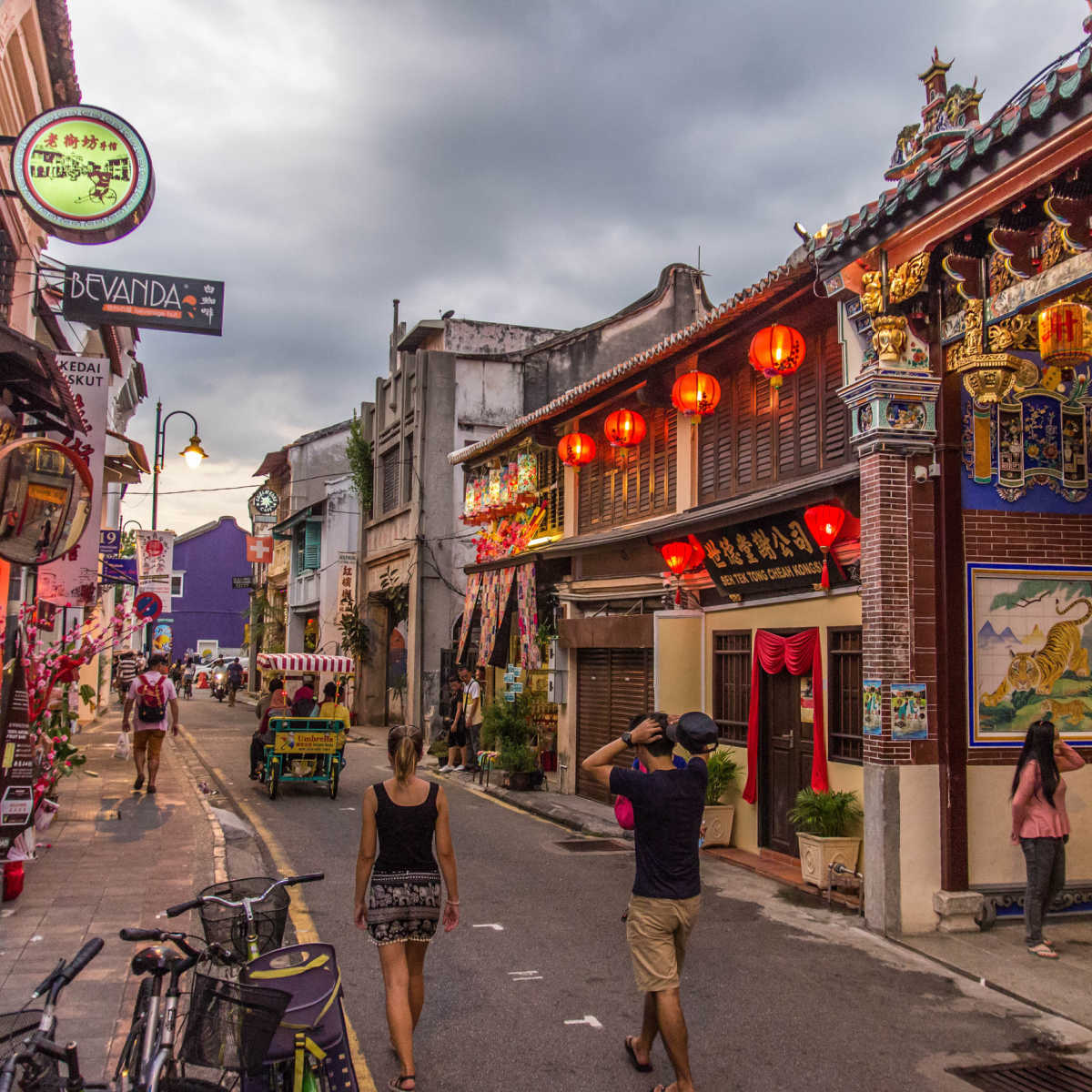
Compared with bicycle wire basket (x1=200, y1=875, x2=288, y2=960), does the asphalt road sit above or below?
below

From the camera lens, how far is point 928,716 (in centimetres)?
926

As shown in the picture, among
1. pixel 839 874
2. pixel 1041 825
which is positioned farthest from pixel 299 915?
pixel 1041 825

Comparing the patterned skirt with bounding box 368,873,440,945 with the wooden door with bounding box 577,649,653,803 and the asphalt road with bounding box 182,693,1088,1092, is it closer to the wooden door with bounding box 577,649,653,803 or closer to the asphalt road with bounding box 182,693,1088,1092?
the asphalt road with bounding box 182,693,1088,1092

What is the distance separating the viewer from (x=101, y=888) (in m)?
9.31

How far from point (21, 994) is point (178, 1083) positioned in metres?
3.40

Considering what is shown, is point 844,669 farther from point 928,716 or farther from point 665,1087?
point 665,1087

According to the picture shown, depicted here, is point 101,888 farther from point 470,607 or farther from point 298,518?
point 298,518

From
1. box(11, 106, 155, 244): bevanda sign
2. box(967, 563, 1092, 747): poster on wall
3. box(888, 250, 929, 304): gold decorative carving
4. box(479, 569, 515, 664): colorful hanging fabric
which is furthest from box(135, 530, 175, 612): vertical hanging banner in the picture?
box(967, 563, 1092, 747): poster on wall

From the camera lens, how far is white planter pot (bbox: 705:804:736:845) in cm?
1261

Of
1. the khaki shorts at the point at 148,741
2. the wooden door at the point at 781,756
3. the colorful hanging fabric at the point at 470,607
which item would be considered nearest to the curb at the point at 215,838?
the khaki shorts at the point at 148,741

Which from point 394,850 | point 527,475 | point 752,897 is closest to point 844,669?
point 752,897

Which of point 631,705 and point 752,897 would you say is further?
point 631,705

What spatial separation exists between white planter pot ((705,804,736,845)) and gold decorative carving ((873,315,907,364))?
5.88m

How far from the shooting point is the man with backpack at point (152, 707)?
48.4ft
